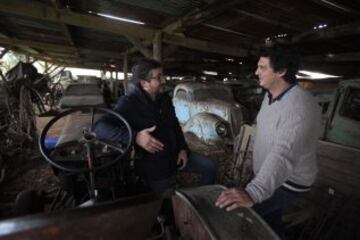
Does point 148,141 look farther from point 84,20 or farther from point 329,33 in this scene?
point 329,33

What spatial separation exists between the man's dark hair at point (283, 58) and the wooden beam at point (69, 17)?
359 cm

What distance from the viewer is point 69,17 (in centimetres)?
438

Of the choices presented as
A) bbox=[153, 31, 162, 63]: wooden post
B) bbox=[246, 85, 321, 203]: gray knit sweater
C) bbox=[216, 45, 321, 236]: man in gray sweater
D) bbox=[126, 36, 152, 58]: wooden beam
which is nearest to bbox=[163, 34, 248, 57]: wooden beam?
bbox=[153, 31, 162, 63]: wooden post

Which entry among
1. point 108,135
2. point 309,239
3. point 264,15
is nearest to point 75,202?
point 108,135

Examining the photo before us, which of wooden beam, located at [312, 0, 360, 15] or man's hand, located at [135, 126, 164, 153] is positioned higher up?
wooden beam, located at [312, 0, 360, 15]

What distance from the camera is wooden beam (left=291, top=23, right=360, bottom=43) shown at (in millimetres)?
4355

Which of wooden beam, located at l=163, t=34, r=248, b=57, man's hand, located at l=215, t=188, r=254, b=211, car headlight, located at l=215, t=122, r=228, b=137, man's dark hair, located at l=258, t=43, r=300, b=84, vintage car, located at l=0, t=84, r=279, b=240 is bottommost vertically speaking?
car headlight, located at l=215, t=122, r=228, b=137

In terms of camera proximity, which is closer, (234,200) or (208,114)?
(234,200)

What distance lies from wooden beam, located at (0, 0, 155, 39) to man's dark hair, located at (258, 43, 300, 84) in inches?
141

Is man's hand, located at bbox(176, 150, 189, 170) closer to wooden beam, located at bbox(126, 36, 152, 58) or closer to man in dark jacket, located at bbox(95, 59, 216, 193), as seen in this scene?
man in dark jacket, located at bbox(95, 59, 216, 193)

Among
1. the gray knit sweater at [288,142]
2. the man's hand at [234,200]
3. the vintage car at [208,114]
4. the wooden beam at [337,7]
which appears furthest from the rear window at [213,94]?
the man's hand at [234,200]

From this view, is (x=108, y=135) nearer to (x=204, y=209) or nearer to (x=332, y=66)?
(x=204, y=209)

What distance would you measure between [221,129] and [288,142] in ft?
13.3

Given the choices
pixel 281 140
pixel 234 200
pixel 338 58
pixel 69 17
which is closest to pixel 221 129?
pixel 69 17
